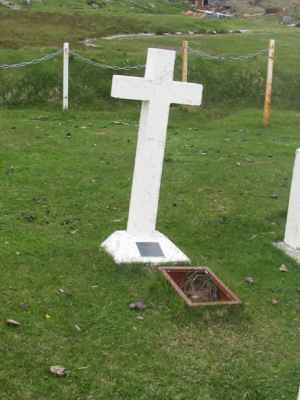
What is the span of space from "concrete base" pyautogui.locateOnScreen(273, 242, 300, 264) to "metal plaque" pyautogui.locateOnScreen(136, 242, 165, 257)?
69.1 inches

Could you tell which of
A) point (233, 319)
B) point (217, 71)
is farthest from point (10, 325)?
point (217, 71)

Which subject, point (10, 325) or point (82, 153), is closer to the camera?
point (10, 325)

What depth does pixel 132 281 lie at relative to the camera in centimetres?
661

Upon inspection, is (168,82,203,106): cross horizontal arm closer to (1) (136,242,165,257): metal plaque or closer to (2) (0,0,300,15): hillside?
(1) (136,242,165,257): metal plaque

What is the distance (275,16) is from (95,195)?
165ft

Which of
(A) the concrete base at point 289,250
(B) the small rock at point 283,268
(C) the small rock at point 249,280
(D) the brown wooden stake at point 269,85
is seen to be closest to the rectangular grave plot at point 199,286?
(C) the small rock at point 249,280

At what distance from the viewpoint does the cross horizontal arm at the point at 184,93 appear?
23.1 feet

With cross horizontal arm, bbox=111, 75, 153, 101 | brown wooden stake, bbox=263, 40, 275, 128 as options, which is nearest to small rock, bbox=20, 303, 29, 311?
cross horizontal arm, bbox=111, 75, 153, 101

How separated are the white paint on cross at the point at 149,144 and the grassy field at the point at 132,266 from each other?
0.30 m

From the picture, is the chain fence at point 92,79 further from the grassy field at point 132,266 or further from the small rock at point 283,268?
the small rock at point 283,268

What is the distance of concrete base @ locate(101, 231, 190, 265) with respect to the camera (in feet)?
22.7

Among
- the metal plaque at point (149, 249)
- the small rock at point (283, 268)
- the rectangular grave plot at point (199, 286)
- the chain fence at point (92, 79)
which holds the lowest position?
the small rock at point (283, 268)

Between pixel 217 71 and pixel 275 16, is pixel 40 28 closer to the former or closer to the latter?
pixel 217 71

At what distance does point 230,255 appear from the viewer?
7.73 meters
